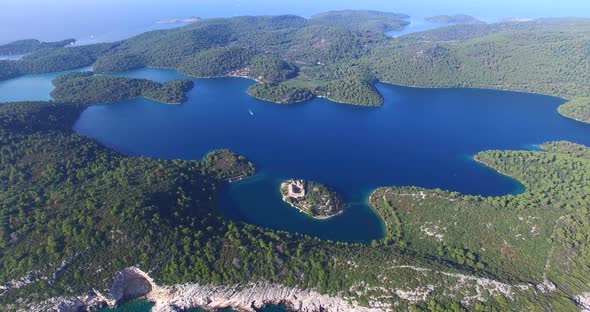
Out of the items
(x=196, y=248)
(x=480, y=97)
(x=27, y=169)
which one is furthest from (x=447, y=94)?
(x=27, y=169)

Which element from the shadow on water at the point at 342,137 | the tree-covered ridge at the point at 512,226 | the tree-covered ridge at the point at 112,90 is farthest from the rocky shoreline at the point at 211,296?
the tree-covered ridge at the point at 112,90

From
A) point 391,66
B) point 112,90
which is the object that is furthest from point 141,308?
point 391,66

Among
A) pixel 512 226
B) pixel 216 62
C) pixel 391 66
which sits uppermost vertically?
pixel 216 62

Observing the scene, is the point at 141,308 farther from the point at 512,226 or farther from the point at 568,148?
the point at 568,148

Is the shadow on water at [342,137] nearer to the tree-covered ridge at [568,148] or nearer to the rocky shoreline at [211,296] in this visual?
the tree-covered ridge at [568,148]

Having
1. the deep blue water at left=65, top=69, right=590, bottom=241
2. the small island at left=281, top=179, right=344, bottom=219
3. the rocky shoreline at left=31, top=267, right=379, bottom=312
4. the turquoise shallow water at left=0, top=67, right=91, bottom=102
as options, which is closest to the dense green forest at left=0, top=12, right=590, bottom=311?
the rocky shoreline at left=31, top=267, right=379, bottom=312

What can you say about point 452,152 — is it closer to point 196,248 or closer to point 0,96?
point 196,248

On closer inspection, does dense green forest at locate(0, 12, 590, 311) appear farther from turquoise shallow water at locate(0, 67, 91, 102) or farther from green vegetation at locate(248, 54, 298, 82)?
green vegetation at locate(248, 54, 298, 82)
